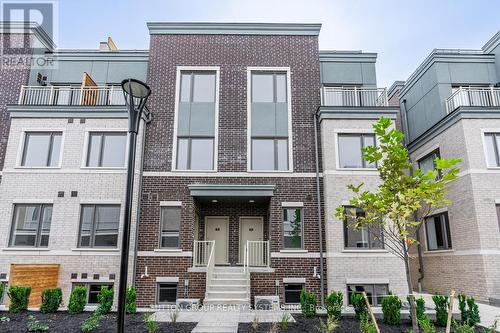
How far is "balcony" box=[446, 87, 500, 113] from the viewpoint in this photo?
13.2m

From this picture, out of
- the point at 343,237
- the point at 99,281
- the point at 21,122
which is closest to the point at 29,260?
the point at 99,281

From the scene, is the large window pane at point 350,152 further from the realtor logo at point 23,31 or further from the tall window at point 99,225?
the realtor logo at point 23,31

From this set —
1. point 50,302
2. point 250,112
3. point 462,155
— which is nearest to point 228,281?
point 50,302

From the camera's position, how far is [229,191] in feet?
39.9

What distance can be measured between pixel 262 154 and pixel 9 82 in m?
10.8

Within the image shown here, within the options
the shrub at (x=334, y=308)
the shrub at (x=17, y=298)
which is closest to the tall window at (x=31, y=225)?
the shrub at (x=17, y=298)

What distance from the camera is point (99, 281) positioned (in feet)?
37.3

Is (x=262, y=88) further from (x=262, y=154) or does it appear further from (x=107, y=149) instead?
(x=107, y=149)

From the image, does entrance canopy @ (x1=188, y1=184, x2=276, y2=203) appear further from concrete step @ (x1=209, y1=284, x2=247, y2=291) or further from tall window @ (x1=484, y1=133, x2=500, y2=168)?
tall window @ (x1=484, y1=133, x2=500, y2=168)

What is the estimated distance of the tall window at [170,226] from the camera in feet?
39.7

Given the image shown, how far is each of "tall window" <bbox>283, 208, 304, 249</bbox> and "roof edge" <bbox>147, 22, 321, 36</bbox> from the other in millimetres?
7437

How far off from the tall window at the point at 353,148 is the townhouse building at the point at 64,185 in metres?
7.64

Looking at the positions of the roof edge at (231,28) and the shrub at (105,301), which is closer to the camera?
the shrub at (105,301)

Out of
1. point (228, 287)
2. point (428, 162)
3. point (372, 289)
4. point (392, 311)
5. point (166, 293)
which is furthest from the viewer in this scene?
point (428, 162)
